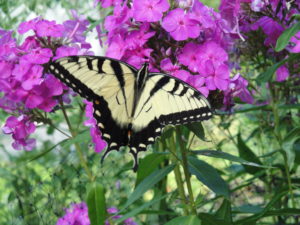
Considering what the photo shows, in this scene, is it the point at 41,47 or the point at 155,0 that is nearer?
the point at 155,0

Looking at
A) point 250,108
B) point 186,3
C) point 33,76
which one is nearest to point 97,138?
point 33,76

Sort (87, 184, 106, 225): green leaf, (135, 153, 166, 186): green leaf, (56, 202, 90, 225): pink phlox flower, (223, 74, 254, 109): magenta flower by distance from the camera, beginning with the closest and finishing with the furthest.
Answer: (223, 74, 254, 109): magenta flower < (87, 184, 106, 225): green leaf < (135, 153, 166, 186): green leaf < (56, 202, 90, 225): pink phlox flower

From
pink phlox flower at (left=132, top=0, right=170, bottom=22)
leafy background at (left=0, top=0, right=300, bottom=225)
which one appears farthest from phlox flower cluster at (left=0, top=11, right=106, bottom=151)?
pink phlox flower at (left=132, top=0, right=170, bottom=22)

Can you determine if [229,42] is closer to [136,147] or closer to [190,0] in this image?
[190,0]

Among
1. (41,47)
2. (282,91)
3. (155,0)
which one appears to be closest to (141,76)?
(155,0)

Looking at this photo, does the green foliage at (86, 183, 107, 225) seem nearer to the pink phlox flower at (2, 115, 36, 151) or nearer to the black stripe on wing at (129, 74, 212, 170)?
the black stripe on wing at (129, 74, 212, 170)

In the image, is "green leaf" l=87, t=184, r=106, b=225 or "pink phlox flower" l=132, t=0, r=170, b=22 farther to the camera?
"green leaf" l=87, t=184, r=106, b=225

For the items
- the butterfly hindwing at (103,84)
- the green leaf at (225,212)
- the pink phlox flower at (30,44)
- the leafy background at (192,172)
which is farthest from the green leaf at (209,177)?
the pink phlox flower at (30,44)

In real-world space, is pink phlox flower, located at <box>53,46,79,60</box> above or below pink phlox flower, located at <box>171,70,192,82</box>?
above

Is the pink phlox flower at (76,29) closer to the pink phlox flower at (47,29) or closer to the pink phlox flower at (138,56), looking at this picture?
the pink phlox flower at (47,29)
